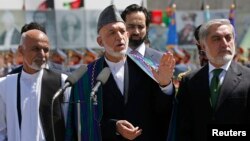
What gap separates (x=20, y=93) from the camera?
4.07 m

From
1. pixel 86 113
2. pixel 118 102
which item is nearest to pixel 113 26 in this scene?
pixel 118 102

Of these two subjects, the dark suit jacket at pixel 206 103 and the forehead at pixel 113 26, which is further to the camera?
the forehead at pixel 113 26

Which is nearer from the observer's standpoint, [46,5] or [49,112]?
[49,112]

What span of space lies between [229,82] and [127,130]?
756mm

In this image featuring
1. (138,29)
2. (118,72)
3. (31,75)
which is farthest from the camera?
(138,29)

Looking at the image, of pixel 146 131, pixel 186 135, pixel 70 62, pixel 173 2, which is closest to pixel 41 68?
pixel 146 131

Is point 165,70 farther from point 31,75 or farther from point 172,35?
point 172,35

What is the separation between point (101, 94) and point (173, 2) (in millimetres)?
15543

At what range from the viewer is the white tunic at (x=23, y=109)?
3953 millimetres

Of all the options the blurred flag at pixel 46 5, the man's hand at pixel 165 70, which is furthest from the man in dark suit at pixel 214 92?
the blurred flag at pixel 46 5

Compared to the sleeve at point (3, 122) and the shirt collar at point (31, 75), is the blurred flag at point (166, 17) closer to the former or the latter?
the shirt collar at point (31, 75)

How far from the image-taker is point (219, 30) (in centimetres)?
355

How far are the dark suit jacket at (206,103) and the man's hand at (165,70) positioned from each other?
174 millimetres

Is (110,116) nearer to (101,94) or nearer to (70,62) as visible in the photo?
(101,94)
